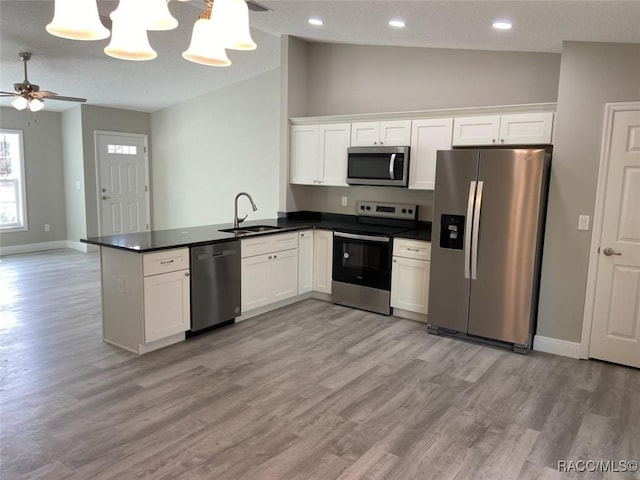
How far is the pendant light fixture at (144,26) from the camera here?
5.38ft

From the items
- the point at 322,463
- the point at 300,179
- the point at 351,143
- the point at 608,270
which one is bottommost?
the point at 322,463

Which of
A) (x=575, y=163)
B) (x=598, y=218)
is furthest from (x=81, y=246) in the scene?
(x=598, y=218)

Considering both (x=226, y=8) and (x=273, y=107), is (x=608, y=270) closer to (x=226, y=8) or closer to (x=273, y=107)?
(x=226, y=8)

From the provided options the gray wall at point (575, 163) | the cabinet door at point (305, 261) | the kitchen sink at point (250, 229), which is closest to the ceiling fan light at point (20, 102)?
the kitchen sink at point (250, 229)

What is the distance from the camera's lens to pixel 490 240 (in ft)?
12.6

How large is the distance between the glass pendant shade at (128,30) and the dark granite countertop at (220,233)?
1915 millimetres

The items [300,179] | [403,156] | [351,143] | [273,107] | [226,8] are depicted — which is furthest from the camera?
[273,107]

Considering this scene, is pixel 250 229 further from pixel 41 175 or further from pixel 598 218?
pixel 41 175

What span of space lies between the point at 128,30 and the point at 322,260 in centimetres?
372

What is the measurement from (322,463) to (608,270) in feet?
9.21

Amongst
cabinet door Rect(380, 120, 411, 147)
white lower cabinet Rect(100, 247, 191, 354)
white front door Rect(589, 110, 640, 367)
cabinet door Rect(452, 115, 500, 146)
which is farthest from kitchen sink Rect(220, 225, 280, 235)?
white front door Rect(589, 110, 640, 367)

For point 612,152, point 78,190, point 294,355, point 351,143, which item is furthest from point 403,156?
point 78,190

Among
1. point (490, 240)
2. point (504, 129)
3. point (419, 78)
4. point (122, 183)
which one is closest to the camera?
point (490, 240)

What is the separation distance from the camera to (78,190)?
7.88 m
